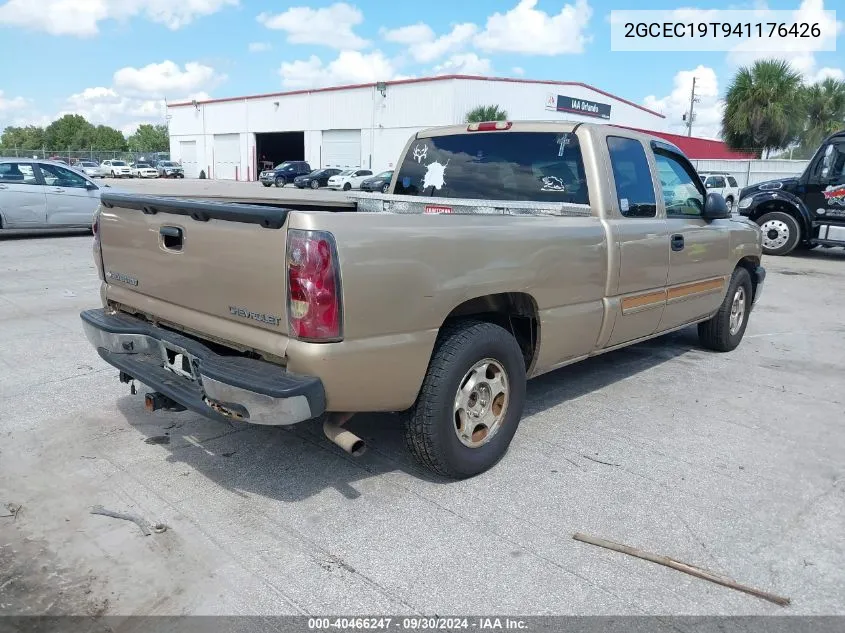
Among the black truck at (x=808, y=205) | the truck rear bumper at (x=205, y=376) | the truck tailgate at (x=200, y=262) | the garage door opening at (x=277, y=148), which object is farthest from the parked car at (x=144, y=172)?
the truck rear bumper at (x=205, y=376)

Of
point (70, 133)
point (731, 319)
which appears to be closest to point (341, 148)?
point (731, 319)

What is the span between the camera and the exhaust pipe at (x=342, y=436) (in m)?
3.09

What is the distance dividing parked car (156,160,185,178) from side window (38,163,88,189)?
45049 millimetres

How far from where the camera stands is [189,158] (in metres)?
63.1

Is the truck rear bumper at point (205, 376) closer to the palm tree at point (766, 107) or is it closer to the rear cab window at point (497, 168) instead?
the rear cab window at point (497, 168)

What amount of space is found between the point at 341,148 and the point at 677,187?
47.7 metres

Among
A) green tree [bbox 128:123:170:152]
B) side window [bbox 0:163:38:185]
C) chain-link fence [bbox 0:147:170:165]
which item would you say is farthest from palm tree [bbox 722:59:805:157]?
green tree [bbox 128:123:170:152]

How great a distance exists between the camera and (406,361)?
318cm

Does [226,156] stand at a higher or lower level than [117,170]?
higher

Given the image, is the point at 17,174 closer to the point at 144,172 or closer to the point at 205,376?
the point at 205,376

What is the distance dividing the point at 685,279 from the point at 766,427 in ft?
4.07

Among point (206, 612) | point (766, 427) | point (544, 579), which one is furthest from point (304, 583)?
point (766, 427)

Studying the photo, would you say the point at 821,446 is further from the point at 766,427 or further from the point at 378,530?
the point at 378,530

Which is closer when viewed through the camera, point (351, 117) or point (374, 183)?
point (374, 183)
